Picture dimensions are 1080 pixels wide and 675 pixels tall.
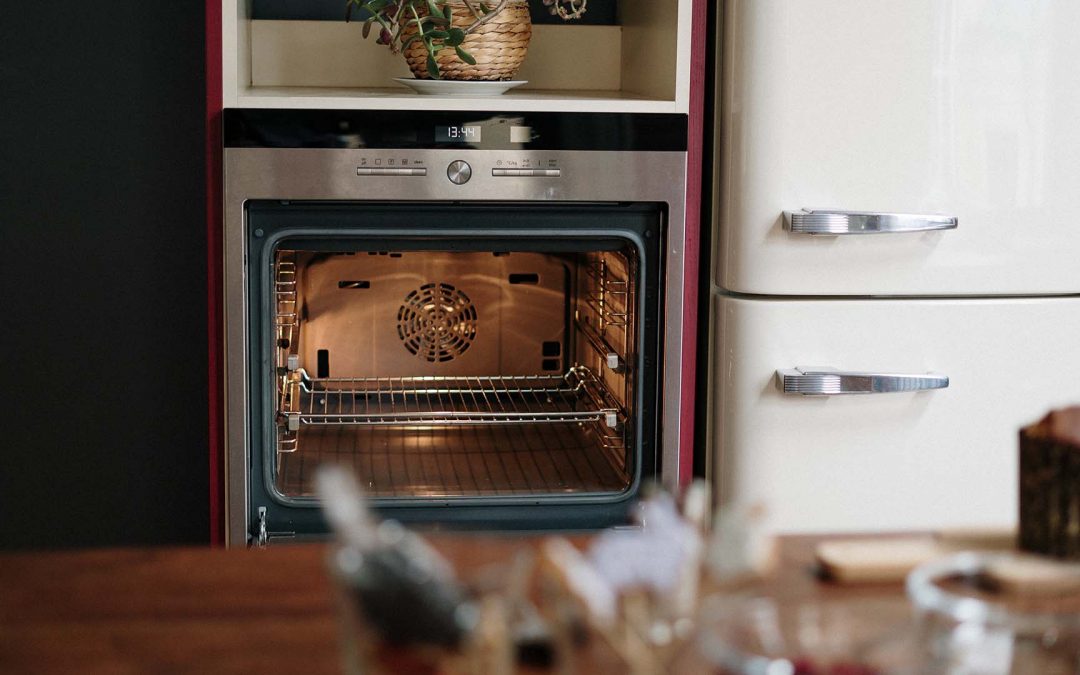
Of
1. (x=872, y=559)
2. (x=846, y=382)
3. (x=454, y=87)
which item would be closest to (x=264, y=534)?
(x=454, y=87)

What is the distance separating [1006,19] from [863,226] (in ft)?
1.27

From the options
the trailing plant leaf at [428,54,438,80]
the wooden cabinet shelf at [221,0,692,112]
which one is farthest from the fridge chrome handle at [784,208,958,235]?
the trailing plant leaf at [428,54,438,80]

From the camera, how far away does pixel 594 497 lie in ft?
6.73

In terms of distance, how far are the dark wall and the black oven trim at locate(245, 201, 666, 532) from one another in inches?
31.3

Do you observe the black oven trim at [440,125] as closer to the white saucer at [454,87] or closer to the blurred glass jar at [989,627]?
the white saucer at [454,87]

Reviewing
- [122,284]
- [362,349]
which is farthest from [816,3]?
[122,284]

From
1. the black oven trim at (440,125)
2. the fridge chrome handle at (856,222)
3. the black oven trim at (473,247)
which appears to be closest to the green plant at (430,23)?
the black oven trim at (440,125)

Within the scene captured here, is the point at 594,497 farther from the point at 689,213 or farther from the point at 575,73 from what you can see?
the point at 575,73

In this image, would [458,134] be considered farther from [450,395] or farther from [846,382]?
[846,382]

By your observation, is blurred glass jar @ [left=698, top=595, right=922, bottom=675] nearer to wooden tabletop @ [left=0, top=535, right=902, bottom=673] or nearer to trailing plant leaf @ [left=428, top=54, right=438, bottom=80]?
wooden tabletop @ [left=0, top=535, right=902, bottom=673]

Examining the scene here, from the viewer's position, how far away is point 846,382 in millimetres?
1969

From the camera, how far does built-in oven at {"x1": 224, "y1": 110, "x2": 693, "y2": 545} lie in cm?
192

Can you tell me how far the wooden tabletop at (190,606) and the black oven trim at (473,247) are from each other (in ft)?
3.04

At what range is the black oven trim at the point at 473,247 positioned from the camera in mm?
1932
